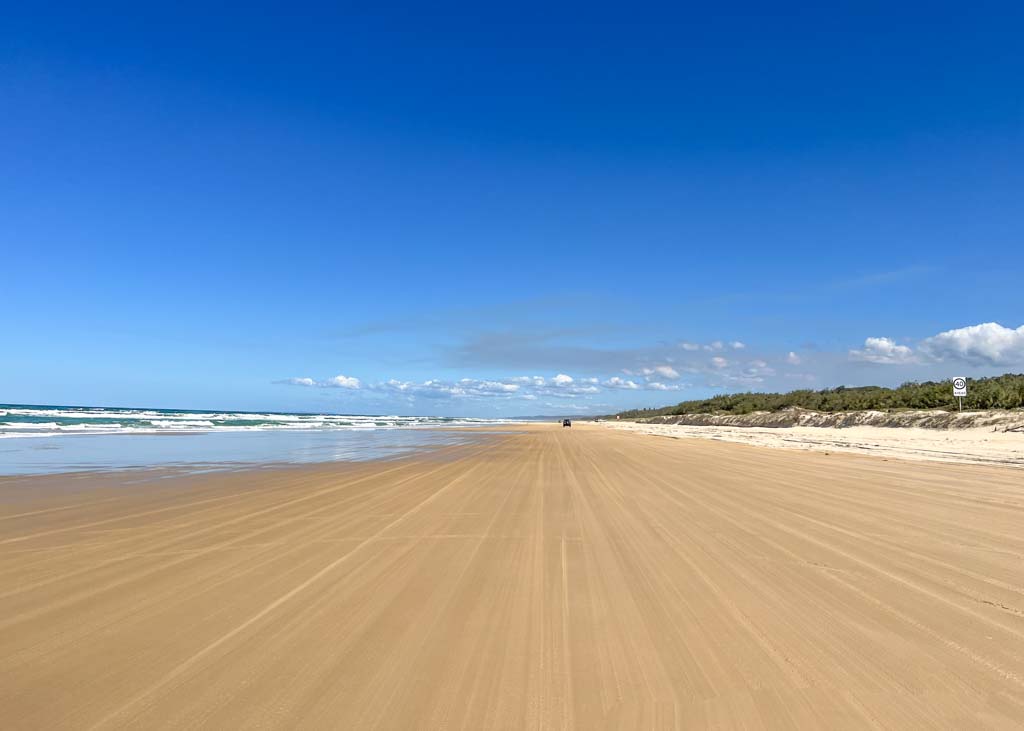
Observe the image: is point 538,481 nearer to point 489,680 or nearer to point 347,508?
point 347,508

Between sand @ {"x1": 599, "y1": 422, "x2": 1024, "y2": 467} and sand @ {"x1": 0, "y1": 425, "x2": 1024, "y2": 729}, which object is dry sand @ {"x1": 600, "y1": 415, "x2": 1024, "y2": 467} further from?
sand @ {"x1": 0, "y1": 425, "x2": 1024, "y2": 729}

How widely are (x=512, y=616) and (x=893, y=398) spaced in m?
44.6

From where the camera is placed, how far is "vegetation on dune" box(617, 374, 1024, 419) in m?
29.8

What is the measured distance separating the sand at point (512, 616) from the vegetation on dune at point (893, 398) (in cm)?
2823

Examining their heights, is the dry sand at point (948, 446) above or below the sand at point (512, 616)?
above

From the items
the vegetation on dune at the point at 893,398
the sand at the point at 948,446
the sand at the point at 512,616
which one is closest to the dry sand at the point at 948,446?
the sand at the point at 948,446

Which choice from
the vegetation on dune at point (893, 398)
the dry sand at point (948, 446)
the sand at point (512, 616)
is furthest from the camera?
the vegetation on dune at point (893, 398)

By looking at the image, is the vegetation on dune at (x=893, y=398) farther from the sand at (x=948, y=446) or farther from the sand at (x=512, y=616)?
the sand at (x=512, y=616)

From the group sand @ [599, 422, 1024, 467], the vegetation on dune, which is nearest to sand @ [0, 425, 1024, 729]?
sand @ [599, 422, 1024, 467]

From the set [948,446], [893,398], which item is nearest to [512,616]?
[948,446]

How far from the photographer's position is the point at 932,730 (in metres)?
2.56

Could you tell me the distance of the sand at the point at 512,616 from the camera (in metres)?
2.78

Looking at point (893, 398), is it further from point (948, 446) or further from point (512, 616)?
point (512, 616)

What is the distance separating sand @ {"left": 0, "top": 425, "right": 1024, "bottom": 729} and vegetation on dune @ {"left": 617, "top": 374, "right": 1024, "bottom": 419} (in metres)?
28.2
